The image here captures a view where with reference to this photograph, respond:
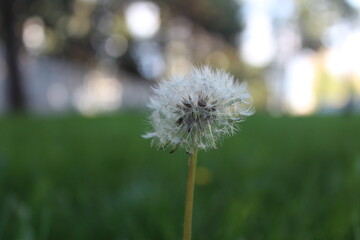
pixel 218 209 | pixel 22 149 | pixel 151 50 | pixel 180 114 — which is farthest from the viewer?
pixel 151 50

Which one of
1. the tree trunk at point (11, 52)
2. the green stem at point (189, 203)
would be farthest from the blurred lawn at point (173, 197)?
the tree trunk at point (11, 52)

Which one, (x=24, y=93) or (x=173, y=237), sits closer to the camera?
(x=173, y=237)

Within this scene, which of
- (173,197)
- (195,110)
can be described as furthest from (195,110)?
(173,197)

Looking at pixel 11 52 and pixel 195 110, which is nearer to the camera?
pixel 195 110

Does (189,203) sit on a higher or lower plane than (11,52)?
lower

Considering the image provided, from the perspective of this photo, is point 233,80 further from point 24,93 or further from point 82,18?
point 82,18

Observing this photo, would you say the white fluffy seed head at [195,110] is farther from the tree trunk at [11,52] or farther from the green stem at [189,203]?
the tree trunk at [11,52]

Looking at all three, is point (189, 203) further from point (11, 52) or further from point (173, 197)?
point (11, 52)

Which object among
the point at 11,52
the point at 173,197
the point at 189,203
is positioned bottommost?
the point at 173,197

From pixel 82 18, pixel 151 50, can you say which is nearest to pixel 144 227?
pixel 82 18
